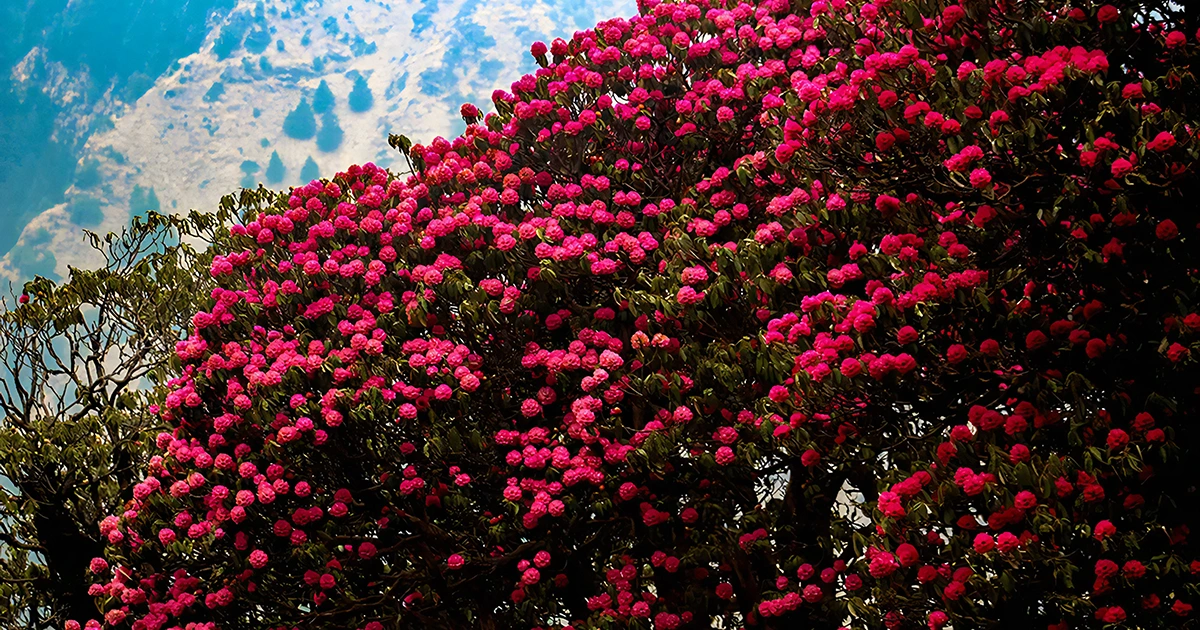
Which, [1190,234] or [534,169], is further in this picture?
[534,169]

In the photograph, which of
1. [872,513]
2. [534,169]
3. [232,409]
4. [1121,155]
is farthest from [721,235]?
[232,409]

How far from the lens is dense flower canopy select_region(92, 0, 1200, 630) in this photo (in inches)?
246

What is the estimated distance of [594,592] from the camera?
394 inches

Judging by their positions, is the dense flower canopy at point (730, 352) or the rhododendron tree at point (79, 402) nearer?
the dense flower canopy at point (730, 352)

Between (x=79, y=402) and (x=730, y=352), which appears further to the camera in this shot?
(x=79, y=402)

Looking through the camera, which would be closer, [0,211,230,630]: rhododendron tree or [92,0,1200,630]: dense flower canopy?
[92,0,1200,630]: dense flower canopy

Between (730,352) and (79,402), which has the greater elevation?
(79,402)

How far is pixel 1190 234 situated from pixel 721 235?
3.88 m

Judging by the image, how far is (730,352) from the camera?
798 centimetres

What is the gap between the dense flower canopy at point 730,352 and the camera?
6.24 meters

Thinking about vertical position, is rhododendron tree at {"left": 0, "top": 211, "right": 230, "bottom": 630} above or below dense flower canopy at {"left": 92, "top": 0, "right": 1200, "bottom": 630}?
above

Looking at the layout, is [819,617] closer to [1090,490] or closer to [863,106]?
[1090,490]

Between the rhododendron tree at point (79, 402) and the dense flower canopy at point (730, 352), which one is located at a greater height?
the rhododendron tree at point (79, 402)

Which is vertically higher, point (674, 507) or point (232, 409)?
point (232, 409)
